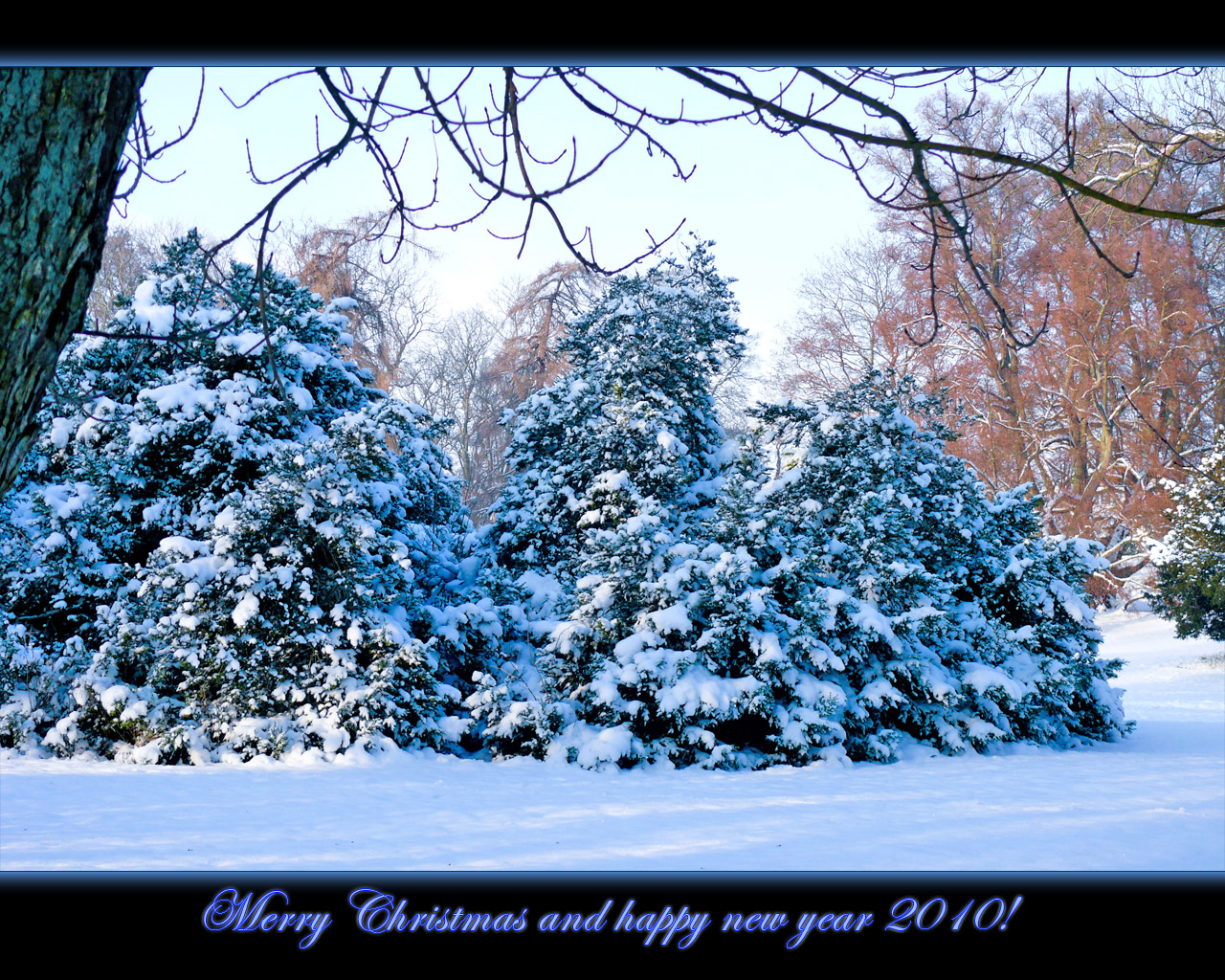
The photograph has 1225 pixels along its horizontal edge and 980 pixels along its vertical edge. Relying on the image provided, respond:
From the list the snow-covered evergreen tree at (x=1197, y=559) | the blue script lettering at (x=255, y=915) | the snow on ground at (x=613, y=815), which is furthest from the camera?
the snow-covered evergreen tree at (x=1197, y=559)

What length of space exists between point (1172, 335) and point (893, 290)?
5.40m

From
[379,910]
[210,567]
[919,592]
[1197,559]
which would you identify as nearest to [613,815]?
[379,910]

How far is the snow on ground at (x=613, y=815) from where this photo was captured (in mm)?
4160

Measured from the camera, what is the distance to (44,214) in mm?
1135

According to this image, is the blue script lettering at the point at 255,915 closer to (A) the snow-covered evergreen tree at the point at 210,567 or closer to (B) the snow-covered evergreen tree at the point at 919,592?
(A) the snow-covered evergreen tree at the point at 210,567

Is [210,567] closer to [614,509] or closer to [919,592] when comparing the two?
[614,509]

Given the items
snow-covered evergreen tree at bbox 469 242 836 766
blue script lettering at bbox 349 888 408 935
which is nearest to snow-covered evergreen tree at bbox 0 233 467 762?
snow-covered evergreen tree at bbox 469 242 836 766

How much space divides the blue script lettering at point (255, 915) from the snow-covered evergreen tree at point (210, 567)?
495cm

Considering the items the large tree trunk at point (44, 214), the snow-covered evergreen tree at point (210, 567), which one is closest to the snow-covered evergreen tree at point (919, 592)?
the snow-covered evergreen tree at point (210, 567)

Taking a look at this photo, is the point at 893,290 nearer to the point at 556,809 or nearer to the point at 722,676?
the point at 722,676

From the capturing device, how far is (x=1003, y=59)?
1.27 m

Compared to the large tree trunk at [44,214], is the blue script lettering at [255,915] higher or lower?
lower

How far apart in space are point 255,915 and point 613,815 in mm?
3295

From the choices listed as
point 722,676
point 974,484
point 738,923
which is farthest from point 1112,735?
point 738,923
